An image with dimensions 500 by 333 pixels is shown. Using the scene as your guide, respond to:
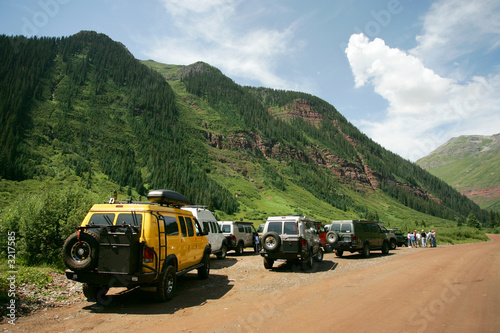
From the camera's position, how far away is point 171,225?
7.83 metres

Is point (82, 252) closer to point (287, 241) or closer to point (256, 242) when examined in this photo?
point (287, 241)

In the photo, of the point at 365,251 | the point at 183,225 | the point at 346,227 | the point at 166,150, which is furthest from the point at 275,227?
the point at 166,150

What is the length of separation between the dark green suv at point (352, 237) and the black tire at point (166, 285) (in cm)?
1255

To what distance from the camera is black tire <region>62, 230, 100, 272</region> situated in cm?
627

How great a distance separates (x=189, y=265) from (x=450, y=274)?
10.6 metres

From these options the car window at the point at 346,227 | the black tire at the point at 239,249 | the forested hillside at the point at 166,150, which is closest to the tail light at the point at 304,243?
the car window at the point at 346,227

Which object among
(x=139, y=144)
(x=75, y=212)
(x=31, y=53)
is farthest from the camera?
(x=31, y=53)

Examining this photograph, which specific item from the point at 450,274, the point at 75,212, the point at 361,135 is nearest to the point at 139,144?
the point at 75,212

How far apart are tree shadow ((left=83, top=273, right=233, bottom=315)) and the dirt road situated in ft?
0.08

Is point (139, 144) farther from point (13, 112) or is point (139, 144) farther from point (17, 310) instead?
point (17, 310)

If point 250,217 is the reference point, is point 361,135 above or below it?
above

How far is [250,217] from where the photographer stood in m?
70.8

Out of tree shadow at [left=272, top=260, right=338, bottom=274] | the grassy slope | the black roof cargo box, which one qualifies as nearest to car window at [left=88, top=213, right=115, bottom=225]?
the black roof cargo box

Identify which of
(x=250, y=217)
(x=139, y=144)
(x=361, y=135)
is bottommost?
(x=250, y=217)
